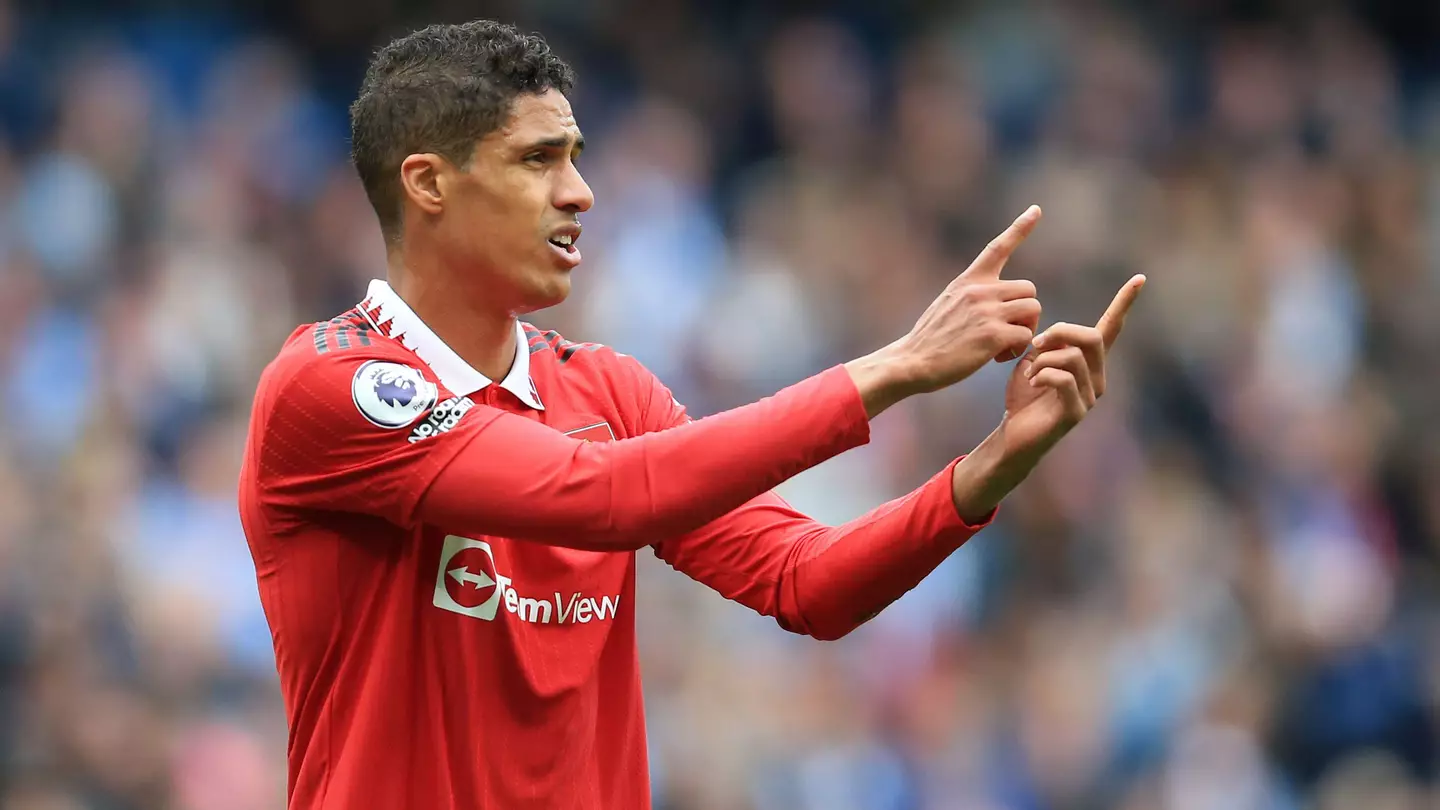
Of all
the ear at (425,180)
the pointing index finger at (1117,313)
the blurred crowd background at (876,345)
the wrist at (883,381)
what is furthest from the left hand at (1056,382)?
the blurred crowd background at (876,345)

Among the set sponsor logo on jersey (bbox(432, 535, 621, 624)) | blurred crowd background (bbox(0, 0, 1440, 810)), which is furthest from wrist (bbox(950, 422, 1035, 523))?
blurred crowd background (bbox(0, 0, 1440, 810))

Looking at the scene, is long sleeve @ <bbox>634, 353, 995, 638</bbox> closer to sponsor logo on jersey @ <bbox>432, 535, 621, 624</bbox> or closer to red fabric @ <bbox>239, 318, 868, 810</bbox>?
red fabric @ <bbox>239, 318, 868, 810</bbox>

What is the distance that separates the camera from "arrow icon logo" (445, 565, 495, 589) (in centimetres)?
319

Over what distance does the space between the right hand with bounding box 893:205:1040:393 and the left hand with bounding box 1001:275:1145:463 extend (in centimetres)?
9

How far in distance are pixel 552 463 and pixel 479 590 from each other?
0.32 meters

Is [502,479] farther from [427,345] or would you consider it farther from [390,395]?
[427,345]

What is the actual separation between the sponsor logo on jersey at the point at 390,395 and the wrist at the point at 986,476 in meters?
0.88

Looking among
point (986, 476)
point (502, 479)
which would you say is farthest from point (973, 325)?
point (502, 479)

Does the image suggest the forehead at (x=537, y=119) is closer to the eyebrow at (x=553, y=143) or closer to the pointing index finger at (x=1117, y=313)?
the eyebrow at (x=553, y=143)

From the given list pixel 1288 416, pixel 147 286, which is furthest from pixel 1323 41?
pixel 147 286

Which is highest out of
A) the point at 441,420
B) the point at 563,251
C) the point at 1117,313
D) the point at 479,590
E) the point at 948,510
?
the point at 563,251

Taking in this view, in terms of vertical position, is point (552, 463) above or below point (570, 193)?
below

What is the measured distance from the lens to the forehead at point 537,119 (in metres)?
3.31

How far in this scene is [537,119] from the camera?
3328 millimetres
